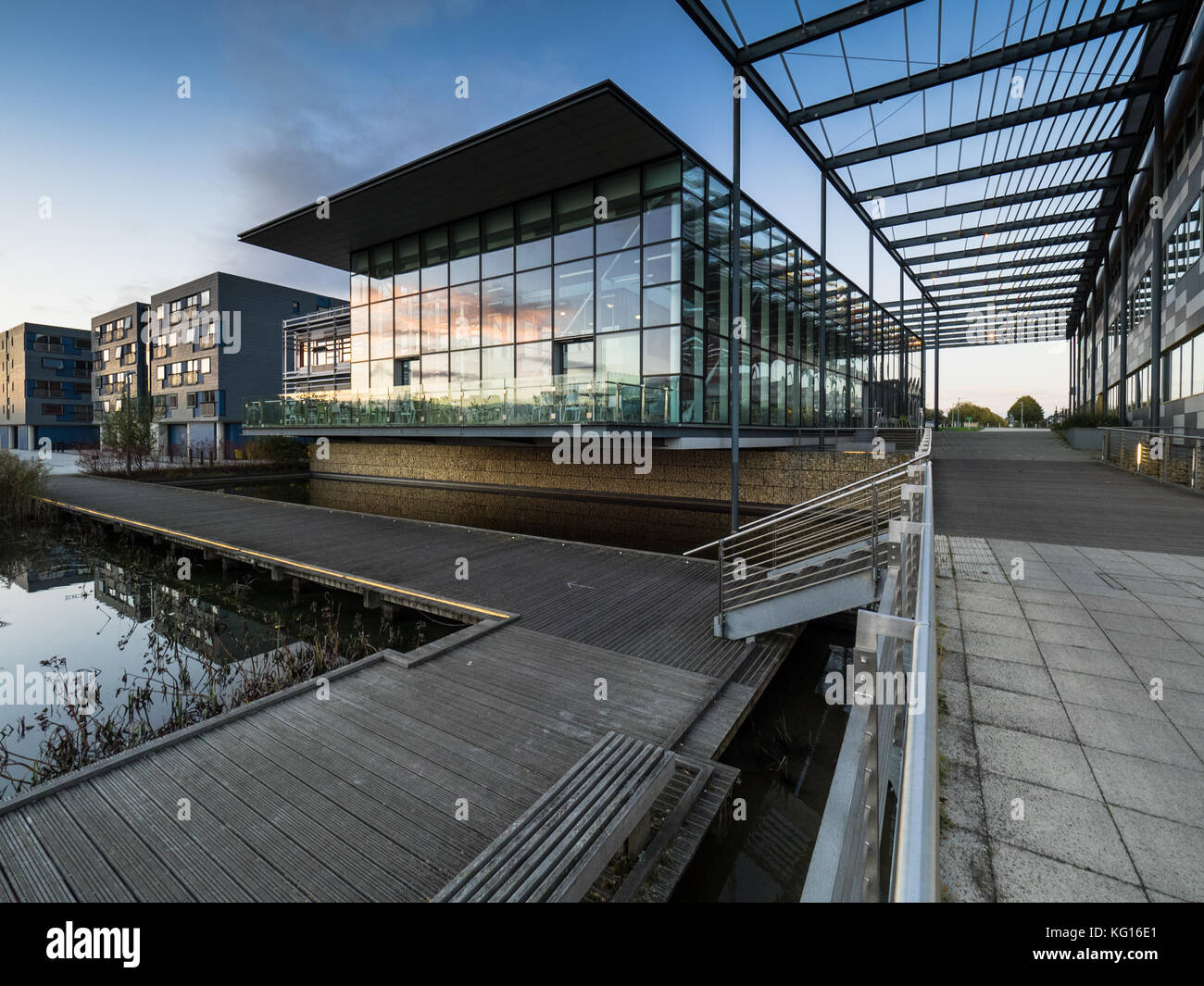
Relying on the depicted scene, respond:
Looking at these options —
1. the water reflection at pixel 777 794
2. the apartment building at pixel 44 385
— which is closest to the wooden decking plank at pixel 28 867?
the water reflection at pixel 777 794

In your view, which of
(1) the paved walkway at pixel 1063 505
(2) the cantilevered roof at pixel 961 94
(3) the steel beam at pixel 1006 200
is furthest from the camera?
(3) the steel beam at pixel 1006 200

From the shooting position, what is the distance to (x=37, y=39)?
476 inches

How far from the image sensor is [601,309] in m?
19.3

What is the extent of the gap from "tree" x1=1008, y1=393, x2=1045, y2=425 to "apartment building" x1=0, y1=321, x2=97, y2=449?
378ft

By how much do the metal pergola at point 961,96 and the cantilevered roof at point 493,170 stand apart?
371 cm

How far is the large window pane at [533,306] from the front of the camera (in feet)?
67.6

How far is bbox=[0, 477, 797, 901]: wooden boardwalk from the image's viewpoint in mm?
3436

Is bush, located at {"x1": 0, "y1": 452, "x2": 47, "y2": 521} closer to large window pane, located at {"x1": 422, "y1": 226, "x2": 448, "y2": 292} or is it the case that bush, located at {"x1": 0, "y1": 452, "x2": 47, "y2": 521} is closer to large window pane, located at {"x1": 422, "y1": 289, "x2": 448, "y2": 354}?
large window pane, located at {"x1": 422, "y1": 289, "x2": 448, "y2": 354}

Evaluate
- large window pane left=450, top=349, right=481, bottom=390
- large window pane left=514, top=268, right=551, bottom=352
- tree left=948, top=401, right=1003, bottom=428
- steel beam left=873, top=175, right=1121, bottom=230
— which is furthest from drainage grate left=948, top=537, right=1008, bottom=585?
tree left=948, top=401, right=1003, bottom=428

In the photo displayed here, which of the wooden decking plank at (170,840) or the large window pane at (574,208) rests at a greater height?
the large window pane at (574,208)

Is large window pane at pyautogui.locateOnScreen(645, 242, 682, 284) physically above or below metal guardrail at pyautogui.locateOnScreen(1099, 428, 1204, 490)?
above

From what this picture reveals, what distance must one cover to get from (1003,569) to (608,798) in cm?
534

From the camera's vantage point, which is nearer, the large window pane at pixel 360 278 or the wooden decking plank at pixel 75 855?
the wooden decking plank at pixel 75 855

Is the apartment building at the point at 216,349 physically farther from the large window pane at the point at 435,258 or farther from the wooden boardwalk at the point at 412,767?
the wooden boardwalk at the point at 412,767
